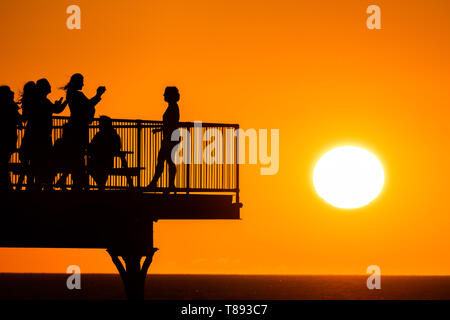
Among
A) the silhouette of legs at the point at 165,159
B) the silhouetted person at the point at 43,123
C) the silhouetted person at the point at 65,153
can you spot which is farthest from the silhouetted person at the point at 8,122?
the silhouette of legs at the point at 165,159

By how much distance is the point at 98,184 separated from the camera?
26.4 m

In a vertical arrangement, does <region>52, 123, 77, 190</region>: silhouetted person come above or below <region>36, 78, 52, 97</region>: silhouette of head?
below

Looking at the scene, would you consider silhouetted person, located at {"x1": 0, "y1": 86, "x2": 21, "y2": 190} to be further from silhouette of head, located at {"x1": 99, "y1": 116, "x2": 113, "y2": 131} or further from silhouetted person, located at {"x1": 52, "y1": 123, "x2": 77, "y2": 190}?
silhouette of head, located at {"x1": 99, "y1": 116, "x2": 113, "y2": 131}

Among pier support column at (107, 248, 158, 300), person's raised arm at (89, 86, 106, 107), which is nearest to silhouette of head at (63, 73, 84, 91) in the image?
person's raised arm at (89, 86, 106, 107)

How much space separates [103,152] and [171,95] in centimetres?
222

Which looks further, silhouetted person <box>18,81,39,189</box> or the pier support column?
the pier support column

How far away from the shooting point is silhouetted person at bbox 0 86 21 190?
2492 centimetres

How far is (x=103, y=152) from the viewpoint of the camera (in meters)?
25.6

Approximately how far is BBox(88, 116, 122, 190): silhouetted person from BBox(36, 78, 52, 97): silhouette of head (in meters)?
1.81

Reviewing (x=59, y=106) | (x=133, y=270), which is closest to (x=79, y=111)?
(x=59, y=106)

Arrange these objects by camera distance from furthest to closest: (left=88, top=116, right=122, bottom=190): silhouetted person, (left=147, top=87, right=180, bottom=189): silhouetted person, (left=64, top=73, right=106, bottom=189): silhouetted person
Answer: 1. (left=147, top=87, right=180, bottom=189): silhouetted person
2. (left=88, top=116, right=122, bottom=190): silhouetted person
3. (left=64, top=73, right=106, bottom=189): silhouetted person

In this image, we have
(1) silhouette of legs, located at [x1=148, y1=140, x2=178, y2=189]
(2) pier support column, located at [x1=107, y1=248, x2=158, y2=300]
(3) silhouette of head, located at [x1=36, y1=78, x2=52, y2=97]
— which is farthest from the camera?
(2) pier support column, located at [x1=107, y1=248, x2=158, y2=300]

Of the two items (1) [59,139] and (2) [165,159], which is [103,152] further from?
(2) [165,159]
